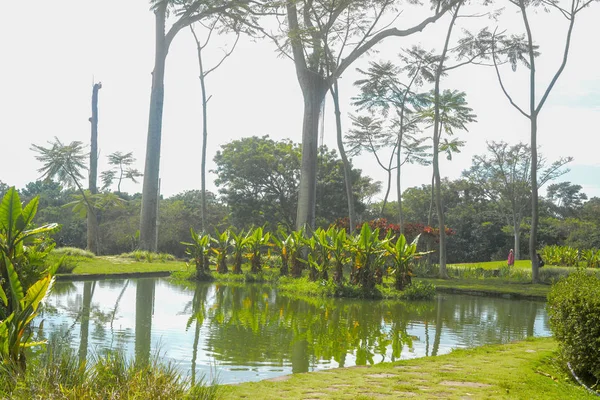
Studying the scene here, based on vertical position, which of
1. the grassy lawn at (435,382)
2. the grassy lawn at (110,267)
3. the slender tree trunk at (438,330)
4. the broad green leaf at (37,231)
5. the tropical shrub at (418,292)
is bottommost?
the slender tree trunk at (438,330)

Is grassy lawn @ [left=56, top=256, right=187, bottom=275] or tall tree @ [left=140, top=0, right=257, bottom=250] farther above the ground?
tall tree @ [left=140, top=0, right=257, bottom=250]

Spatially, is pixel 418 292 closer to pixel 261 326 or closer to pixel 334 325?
pixel 334 325

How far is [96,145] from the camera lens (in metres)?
30.5

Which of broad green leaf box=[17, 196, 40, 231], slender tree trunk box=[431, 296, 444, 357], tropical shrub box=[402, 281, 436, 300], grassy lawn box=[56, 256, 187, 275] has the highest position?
broad green leaf box=[17, 196, 40, 231]

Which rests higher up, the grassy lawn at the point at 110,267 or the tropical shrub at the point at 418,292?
the grassy lawn at the point at 110,267

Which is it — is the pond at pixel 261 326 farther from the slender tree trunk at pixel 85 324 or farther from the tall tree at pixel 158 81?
the tall tree at pixel 158 81

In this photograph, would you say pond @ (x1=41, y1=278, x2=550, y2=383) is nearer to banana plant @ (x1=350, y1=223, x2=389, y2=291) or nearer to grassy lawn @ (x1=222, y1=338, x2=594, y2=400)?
grassy lawn @ (x1=222, y1=338, x2=594, y2=400)

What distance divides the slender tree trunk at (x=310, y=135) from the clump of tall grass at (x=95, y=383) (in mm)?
18040

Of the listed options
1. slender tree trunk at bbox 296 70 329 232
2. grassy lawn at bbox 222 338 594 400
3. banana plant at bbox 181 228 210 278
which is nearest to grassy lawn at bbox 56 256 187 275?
banana plant at bbox 181 228 210 278

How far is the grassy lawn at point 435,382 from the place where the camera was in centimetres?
476

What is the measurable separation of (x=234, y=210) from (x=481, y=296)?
20270 millimetres

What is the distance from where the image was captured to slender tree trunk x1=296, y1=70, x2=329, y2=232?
22016 mm

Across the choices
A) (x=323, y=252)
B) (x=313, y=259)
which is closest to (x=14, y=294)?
(x=323, y=252)

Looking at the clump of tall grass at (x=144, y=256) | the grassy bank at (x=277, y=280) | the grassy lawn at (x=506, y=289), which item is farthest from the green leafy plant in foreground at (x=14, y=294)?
the clump of tall grass at (x=144, y=256)
